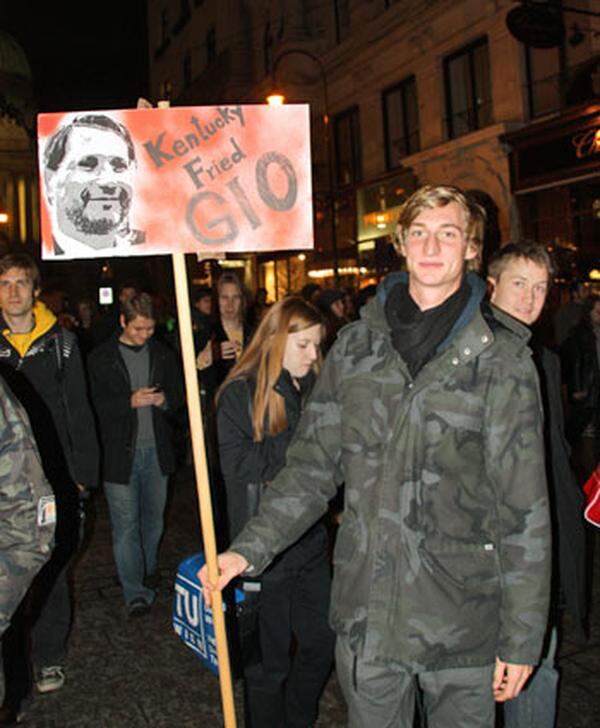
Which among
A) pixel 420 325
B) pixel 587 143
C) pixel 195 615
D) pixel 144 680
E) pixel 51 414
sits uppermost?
pixel 587 143

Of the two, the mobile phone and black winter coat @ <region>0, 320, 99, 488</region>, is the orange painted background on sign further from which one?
the mobile phone

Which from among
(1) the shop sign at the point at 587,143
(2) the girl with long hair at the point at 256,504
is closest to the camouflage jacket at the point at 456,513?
(2) the girl with long hair at the point at 256,504

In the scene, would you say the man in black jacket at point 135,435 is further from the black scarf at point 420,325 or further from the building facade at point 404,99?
the building facade at point 404,99

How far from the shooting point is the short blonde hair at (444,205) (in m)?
2.42

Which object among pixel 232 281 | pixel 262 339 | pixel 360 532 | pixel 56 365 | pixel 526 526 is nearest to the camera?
pixel 526 526

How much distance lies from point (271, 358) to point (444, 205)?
1365 millimetres

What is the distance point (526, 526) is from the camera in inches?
85.4

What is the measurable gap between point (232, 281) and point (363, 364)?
4.17 metres

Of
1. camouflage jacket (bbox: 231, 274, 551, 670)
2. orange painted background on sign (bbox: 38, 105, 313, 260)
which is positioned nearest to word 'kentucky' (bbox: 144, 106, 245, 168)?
orange painted background on sign (bbox: 38, 105, 313, 260)

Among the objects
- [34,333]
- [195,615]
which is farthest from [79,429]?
[195,615]

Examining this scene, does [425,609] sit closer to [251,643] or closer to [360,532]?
[360,532]

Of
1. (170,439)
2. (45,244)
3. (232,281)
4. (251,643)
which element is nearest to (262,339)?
(45,244)

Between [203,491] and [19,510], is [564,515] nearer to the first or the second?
[203,491]

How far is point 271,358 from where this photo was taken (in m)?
3.55
